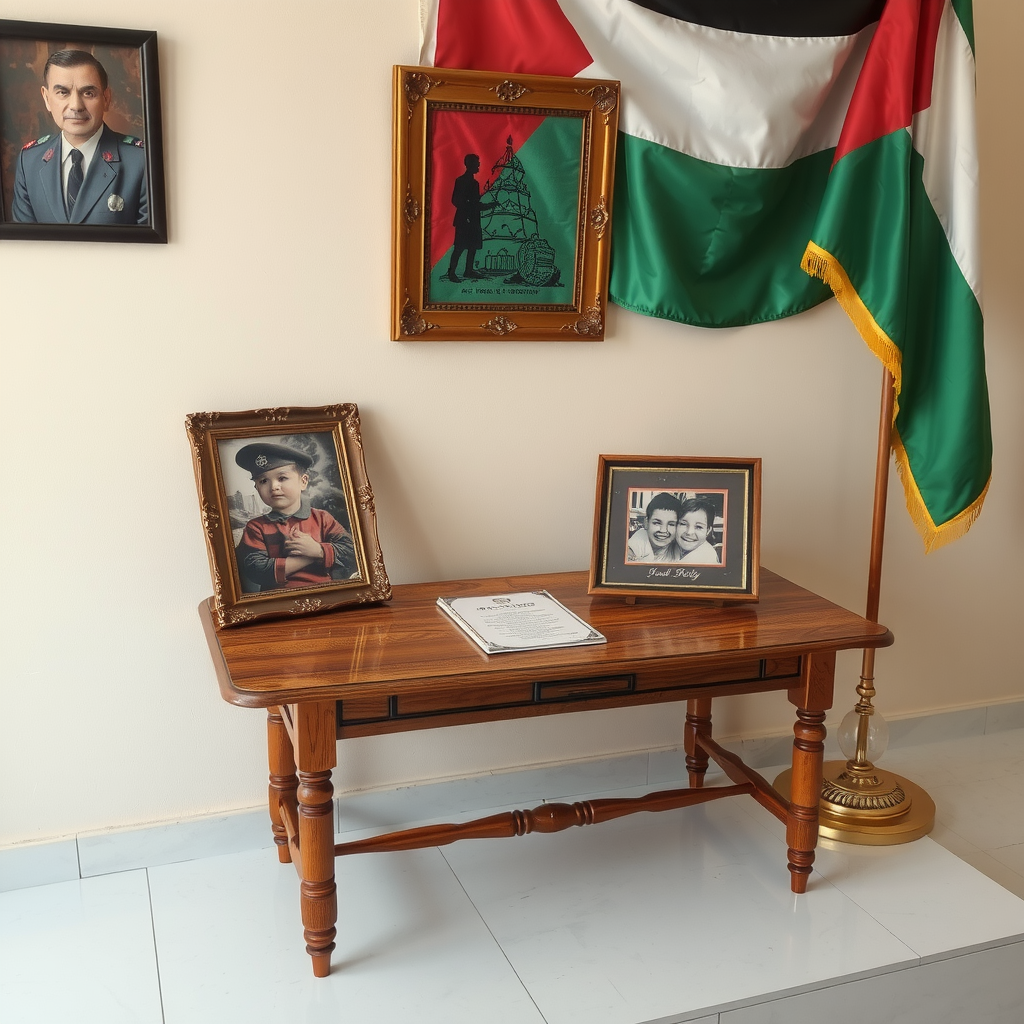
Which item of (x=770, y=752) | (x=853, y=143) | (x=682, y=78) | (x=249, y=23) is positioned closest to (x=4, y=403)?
(x=249, y=23)

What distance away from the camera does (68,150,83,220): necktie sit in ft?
6.93

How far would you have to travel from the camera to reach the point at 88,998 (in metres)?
2.04

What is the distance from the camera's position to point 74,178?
6.95 feet

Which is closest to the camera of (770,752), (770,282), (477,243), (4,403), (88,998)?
(88,998)

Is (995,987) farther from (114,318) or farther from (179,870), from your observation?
(114,318)

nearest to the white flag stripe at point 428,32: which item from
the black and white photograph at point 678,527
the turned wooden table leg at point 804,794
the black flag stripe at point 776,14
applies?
the black flag stripe at point 776,14

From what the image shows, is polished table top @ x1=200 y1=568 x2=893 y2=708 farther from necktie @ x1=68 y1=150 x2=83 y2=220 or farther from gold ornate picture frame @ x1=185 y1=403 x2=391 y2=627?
necktie @ x1=68 y1=150 x2=83 y2=220

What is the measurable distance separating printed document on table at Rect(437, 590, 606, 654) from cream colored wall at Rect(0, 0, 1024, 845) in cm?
28

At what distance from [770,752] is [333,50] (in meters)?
2.20

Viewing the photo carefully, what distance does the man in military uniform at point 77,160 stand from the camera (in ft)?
6.81

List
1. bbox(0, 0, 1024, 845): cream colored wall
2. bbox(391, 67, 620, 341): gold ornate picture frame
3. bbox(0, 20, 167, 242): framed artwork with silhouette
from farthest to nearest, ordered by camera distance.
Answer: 1. bbox(391, 67, 620, 341): gold ornate picture frame
2. bbox(0, 0, 1024, 845): cream colored wall
3. bbox(0, 20, 167, 242): framed artwork with silhouette

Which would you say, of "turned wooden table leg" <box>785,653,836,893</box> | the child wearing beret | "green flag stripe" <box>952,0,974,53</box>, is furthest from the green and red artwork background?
"turned wooden table leg" <box>785,653,836,893</box>

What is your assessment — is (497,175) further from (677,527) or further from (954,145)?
(954,145)

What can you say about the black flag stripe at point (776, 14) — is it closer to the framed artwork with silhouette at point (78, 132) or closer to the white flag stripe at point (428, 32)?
the white flag stripe at point (428, 32)
